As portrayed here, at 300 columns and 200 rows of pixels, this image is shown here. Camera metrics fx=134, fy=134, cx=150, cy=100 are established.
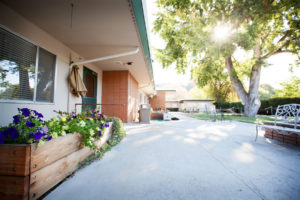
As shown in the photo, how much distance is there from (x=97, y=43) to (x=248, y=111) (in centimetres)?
1282

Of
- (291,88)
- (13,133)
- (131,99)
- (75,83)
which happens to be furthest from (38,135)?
(291,88)

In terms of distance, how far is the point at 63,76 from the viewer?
3.79m

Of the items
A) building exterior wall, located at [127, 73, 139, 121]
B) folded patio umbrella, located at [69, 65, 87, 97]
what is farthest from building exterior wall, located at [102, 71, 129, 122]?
folded patio umbrella, located at [69, 65, 87, 97]

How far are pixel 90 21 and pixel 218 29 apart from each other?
8110 millimetres

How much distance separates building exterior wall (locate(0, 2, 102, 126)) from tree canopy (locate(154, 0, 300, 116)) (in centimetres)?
598

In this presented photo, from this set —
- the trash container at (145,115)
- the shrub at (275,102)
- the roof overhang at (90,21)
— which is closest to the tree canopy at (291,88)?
the shrub at (275,102)

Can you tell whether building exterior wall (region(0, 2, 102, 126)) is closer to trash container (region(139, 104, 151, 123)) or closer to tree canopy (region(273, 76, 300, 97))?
trash container (region(139, 104, 151, 123))

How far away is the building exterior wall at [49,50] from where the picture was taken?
240 centimetres

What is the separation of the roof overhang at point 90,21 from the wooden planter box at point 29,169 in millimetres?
2244

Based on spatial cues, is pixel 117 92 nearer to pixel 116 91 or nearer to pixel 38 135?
pixel 116 91

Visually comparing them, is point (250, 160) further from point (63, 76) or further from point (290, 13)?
point (290, 13)

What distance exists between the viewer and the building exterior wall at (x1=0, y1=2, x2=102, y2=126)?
7.88 ft

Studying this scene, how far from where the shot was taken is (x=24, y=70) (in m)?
2.73

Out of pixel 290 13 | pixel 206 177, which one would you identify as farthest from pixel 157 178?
pixel 290 13
